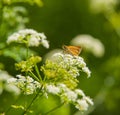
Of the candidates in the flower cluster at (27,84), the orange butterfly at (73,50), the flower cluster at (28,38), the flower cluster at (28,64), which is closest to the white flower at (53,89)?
the flower cluster at (27,84)

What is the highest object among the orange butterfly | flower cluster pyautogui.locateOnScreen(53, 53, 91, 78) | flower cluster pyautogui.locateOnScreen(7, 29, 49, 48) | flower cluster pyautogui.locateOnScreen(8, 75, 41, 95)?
flower cluster pyautogui.locateOnScreen(7, 29, 49, 48)

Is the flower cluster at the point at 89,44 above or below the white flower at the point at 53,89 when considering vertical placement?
above

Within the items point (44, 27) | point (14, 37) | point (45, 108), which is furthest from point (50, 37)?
point (14, 37)

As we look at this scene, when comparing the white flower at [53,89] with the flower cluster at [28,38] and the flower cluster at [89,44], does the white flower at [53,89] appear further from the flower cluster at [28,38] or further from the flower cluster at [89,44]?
the flower cluster at [89,44]

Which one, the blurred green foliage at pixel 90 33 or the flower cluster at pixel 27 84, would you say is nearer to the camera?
the flower cluster at pixel 27 84

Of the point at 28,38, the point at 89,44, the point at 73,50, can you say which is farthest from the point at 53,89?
the point at 89,44

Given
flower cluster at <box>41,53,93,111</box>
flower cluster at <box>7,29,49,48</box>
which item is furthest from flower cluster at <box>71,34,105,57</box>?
flower cluster at <box>41,53,93,111</box>

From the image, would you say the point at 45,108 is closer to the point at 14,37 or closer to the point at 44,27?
the point at 14,37

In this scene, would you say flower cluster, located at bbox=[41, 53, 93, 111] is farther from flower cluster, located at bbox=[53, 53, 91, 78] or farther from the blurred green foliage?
the blurred green foliage
